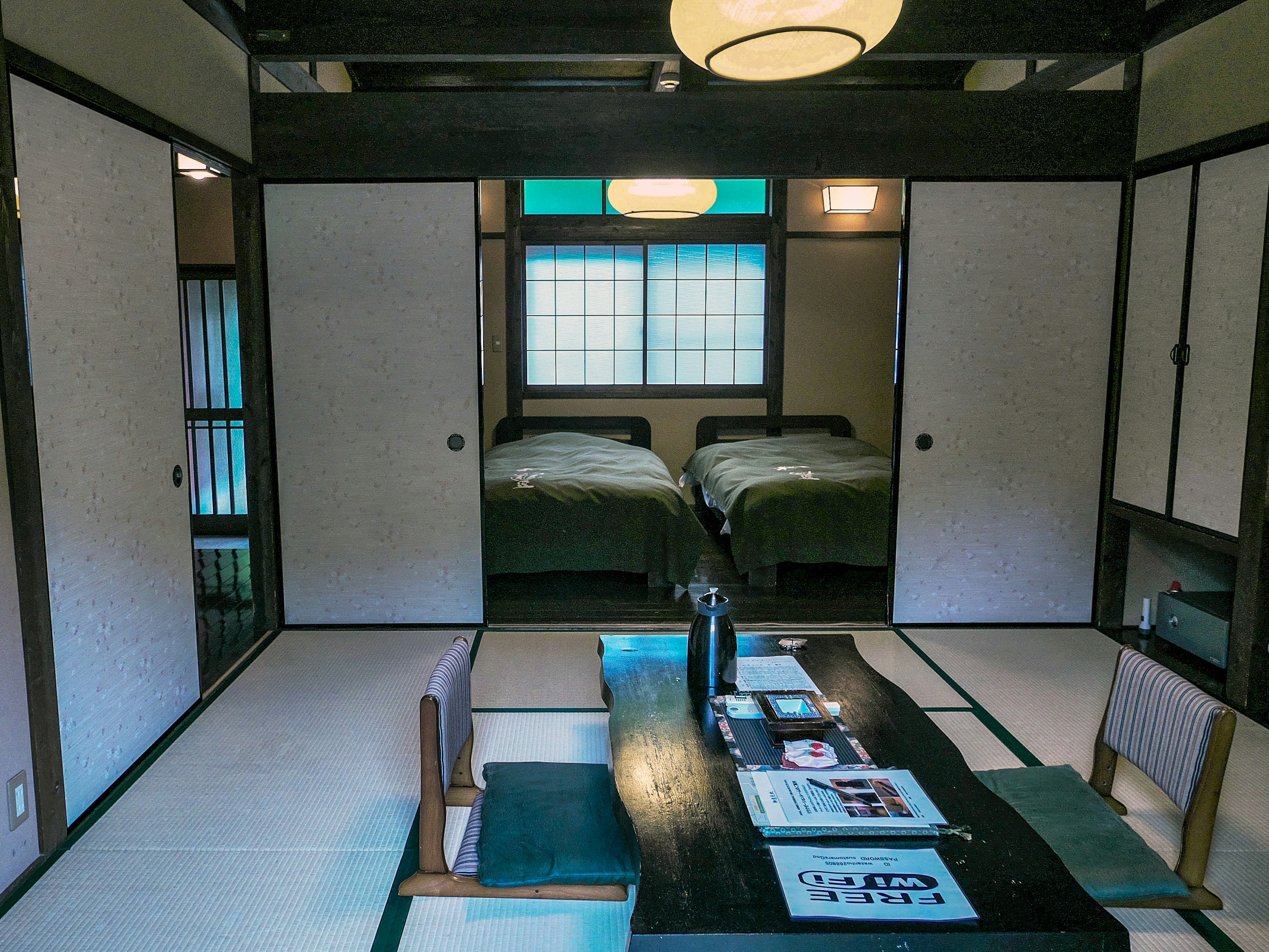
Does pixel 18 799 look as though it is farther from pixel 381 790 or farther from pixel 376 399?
pixel 376 399

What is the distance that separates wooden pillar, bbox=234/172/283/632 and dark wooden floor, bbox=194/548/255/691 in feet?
0.49

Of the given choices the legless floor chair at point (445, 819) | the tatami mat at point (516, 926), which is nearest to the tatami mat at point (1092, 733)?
the tatami mat at point (516, 926)

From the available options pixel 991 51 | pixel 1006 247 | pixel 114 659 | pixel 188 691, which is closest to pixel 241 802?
pixel 114 659

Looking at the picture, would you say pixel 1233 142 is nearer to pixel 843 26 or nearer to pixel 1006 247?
pixel 1006 247

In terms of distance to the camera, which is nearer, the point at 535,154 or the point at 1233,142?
the point at 1233,142

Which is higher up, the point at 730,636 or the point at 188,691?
the point at 730,636

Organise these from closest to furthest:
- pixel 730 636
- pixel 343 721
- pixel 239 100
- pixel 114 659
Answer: pixel 730 636 < pixel 114 659 < pixel 343 721 < pixel 239 100

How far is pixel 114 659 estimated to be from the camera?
2.68 m

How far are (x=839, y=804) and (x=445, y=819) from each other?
87cm

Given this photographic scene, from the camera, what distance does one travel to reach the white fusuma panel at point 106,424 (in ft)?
7.70

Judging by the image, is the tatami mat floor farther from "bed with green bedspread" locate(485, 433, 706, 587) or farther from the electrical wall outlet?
"bed with green bedspread" locate(485, 433, 706, 587)

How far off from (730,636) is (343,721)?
1.59 m

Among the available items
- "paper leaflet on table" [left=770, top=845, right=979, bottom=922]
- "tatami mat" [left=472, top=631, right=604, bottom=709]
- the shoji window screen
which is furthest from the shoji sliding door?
the shoji window screen

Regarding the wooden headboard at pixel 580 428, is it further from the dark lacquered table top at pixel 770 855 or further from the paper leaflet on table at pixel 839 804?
the paper leaflet on table at pixel 839 804
